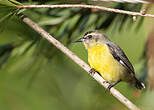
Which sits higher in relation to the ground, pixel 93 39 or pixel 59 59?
pixel 59 59

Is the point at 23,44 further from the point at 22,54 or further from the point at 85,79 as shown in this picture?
the point at 85,79

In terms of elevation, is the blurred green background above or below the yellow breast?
above

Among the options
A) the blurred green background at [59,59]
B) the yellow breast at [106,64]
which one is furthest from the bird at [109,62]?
the blurred green background at [59,59]

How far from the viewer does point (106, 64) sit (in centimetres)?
138

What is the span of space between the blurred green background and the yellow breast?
2.09 ft

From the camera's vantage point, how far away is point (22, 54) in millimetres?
739

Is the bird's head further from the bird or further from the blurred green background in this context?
the blurred green background

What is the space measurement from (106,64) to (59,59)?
0.68m

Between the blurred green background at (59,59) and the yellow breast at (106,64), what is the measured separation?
Answer: 64cm

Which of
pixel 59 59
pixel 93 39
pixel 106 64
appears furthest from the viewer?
pixel 93 39

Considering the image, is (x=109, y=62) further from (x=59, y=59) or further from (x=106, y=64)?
(x=59, y=59)

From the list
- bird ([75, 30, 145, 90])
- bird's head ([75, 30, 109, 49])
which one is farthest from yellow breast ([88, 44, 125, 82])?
bird's head ([75, 30, 109, 49])

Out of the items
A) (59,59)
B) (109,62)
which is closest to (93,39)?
(109,62)

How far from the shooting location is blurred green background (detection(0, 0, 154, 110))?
534 mm
